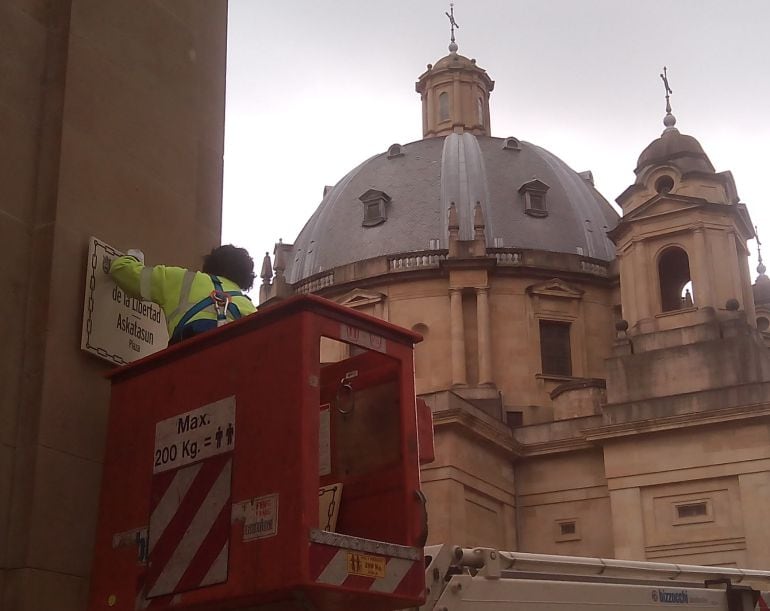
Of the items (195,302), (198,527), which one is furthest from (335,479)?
(195,302)

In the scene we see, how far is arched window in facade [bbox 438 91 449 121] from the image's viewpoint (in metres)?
56.7

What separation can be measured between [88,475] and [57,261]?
38.6 inches

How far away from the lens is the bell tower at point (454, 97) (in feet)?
185

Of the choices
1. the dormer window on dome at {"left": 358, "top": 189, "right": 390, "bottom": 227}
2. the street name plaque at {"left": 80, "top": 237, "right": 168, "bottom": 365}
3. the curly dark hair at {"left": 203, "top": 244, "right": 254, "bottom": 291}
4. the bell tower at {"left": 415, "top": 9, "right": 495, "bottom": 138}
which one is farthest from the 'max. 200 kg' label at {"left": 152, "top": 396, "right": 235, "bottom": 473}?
Answer: the bell tower at {"left": 415, "top": 9, "right": 495, "bottom": 138}

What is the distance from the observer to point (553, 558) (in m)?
6.53

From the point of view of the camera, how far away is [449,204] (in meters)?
47.3

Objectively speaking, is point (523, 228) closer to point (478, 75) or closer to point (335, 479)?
point (478, 75)

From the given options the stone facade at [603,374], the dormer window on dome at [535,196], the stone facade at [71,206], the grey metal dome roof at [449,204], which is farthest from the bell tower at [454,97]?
the stone facade at [71,206]

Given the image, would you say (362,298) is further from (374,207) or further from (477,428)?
(477,428)

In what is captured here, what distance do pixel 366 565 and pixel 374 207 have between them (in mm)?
43928

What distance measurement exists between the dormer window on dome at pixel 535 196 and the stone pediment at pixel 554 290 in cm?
489

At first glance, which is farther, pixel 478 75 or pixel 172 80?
pixel 478 75

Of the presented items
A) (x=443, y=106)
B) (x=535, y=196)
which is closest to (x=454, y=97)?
(x=443, y=106)

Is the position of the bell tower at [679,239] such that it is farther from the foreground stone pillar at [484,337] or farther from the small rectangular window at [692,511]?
the foreground stone pillar at [484,337]
